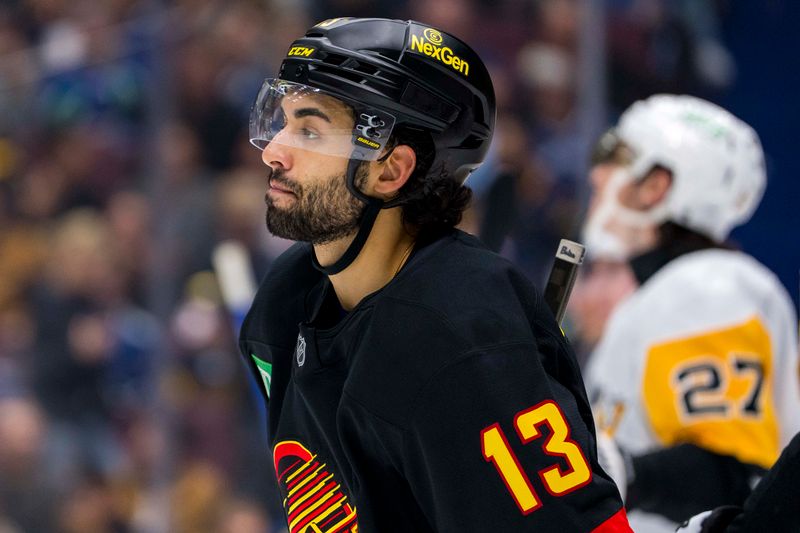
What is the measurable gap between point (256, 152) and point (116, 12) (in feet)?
2.25

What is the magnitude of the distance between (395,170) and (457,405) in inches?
14.8

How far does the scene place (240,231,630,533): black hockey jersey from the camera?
141 centimetres

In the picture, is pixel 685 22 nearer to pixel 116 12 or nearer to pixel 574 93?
pixel 574 93

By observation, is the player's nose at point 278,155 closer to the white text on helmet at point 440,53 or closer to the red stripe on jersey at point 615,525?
the white text on helmet at point 440,53

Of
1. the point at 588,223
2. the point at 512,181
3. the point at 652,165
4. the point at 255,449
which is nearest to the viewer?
the point at 512,181

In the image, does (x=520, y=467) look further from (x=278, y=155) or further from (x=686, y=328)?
(x=686, y=328)

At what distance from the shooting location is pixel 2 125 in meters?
4.22

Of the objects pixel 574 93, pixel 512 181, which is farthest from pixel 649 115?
pixel 574 93

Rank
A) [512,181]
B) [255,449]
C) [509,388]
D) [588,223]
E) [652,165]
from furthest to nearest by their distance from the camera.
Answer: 1. [255,449]
2. [588,223]
3. [652,165]
4. [512,181]
5. [509,388]

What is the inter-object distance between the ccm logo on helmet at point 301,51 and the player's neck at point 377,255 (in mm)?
227

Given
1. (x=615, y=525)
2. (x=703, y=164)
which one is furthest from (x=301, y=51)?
(x=703, y=164)

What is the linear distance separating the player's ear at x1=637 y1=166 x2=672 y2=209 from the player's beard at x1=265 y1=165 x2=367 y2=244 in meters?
1.29

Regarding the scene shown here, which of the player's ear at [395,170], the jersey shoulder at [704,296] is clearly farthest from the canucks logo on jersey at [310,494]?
the jersey shoulder at [704,296]

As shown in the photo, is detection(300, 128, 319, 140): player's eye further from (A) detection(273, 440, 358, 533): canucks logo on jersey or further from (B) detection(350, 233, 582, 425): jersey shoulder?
(A) detection(273, 440, 358, 533): canucks logo on jersey
